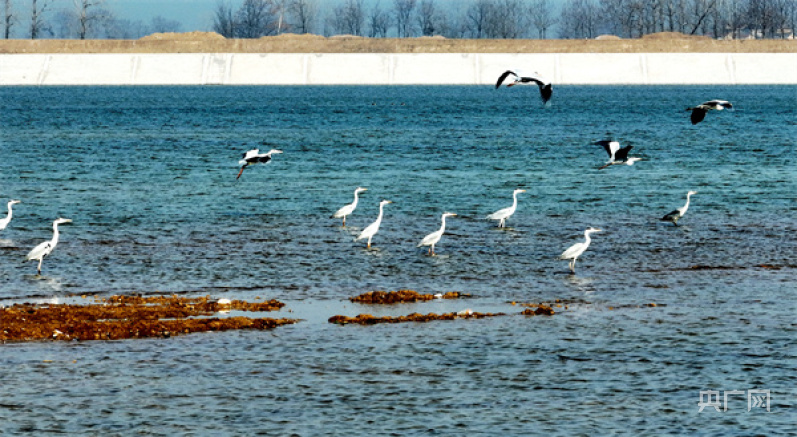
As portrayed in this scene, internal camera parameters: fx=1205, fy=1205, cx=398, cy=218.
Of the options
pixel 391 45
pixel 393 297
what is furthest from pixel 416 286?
pixel 391 45

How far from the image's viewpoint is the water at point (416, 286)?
13.8m

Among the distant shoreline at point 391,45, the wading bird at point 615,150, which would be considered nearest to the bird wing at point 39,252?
the wading bird at point 615,150

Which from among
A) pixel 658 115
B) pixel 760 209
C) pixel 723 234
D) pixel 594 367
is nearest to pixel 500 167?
pixel 760 209

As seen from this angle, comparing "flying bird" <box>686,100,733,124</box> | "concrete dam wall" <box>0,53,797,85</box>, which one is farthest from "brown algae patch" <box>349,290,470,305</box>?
"concrete dam wall" <box>0,53,797,85</box>

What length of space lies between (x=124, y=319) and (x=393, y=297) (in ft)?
14.6

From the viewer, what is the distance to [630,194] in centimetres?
3862

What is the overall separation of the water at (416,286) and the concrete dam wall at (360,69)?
87.5 metres

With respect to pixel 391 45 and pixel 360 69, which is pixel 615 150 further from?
pixel 391 45

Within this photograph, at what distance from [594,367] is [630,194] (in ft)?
77.7

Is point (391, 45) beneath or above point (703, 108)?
above

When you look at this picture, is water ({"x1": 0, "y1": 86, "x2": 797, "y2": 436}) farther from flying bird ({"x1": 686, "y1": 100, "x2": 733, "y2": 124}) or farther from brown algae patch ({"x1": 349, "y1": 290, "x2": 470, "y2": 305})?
flying bird ({"x1": 686, "y1": 100, "x2": 733, "y2": 124})

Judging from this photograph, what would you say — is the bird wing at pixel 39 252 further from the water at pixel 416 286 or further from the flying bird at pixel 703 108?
the flying bird at pixel 703 108

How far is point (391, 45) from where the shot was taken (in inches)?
5738

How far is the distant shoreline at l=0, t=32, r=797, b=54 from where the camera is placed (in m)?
142
